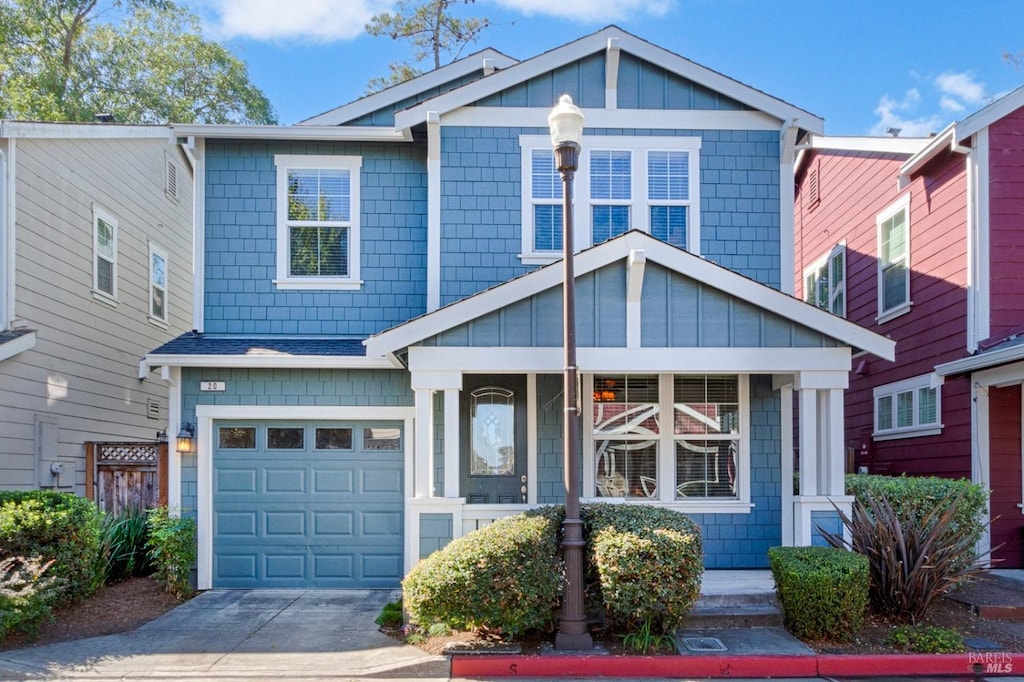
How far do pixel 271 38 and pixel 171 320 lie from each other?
10.1 m

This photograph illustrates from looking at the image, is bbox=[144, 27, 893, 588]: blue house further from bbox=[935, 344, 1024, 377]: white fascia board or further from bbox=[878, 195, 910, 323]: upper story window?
bbox=[878, 195, 910, 323]: upper story window

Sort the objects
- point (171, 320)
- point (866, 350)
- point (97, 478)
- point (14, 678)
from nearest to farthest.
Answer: point (14, 678) < point (866, 350) < point (97, 478) < point (171, 320)

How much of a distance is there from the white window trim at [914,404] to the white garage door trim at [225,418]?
687 cm

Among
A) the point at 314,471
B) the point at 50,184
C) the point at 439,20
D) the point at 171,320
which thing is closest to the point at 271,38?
the point at 439,20

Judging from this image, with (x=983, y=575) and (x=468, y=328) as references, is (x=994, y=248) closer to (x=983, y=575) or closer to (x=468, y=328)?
(x=983, y=575)

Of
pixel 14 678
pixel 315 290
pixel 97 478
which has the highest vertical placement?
pixel 315 290

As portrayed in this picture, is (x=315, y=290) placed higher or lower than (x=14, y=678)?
higher

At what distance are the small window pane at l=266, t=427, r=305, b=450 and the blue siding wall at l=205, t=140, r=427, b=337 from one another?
1225 millimetres

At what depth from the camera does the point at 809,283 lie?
645 inches

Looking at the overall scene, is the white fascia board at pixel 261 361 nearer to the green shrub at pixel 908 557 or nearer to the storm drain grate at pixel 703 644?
the storm drain grate at pixel 703 644

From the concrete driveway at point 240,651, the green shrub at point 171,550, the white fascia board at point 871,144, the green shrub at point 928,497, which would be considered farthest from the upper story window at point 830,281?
the green shrub at point 171,550

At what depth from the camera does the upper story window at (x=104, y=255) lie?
12.2m

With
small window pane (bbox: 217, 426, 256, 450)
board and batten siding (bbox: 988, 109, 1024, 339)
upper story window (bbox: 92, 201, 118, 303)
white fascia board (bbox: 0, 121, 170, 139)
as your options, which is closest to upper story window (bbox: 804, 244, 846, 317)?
board and batten siding (bbox: 988, 109, 1024, 339)

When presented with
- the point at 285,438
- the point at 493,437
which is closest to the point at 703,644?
the point at 493,437
